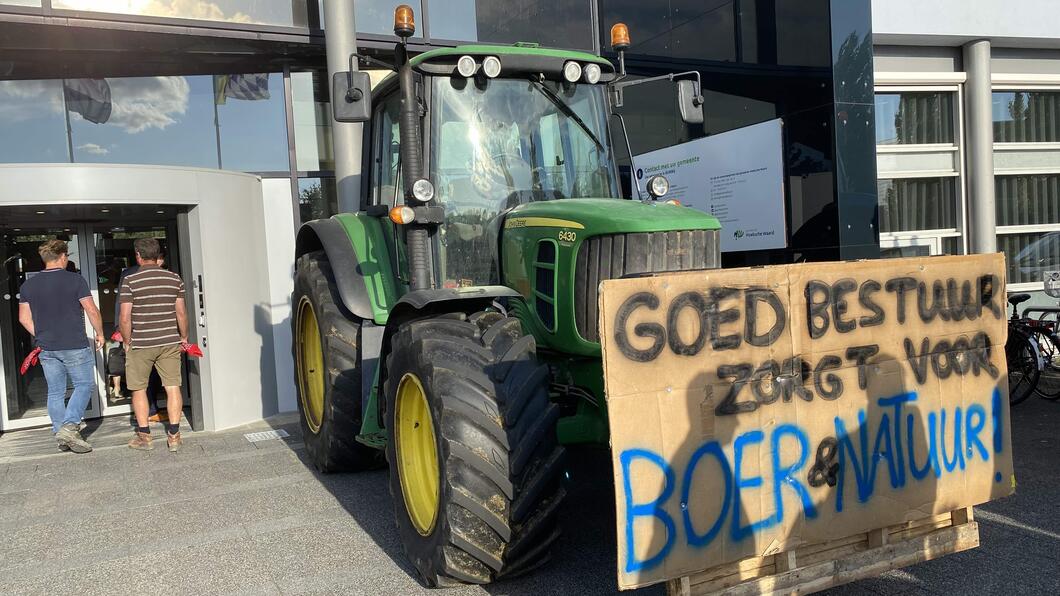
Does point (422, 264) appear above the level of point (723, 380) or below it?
above

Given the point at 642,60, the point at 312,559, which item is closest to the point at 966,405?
the point at 312,559

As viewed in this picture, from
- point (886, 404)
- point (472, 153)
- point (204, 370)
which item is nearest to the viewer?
point (886, 404)

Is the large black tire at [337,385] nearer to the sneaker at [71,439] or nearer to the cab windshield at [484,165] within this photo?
the cab windshield at [484,165]

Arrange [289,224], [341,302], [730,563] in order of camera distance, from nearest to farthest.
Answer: [730,563] → [341,302] → [289,224]

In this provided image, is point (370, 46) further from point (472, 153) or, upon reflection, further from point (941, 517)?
point (941, 517)

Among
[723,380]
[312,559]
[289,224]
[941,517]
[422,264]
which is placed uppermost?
[289,224]

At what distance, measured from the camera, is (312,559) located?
4340mm

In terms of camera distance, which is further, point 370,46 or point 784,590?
point 370,46

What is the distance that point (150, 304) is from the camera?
6.95 metres

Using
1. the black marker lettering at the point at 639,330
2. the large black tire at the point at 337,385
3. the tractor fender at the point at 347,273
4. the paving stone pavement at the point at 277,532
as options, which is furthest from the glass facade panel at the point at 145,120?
the black marker lettering at the point at 639,330

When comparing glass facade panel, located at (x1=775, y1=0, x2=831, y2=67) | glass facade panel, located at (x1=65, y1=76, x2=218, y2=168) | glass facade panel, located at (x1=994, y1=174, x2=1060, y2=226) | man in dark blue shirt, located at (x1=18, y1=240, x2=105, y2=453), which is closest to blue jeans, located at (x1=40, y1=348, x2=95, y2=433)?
man in dark blue shirt, located at (x1=18, y1=240, x2=105, y2=453)

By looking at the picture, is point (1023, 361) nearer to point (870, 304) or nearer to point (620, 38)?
point (620, 38)

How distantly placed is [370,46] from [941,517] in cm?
771

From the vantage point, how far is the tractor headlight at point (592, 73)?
4.98 meters
